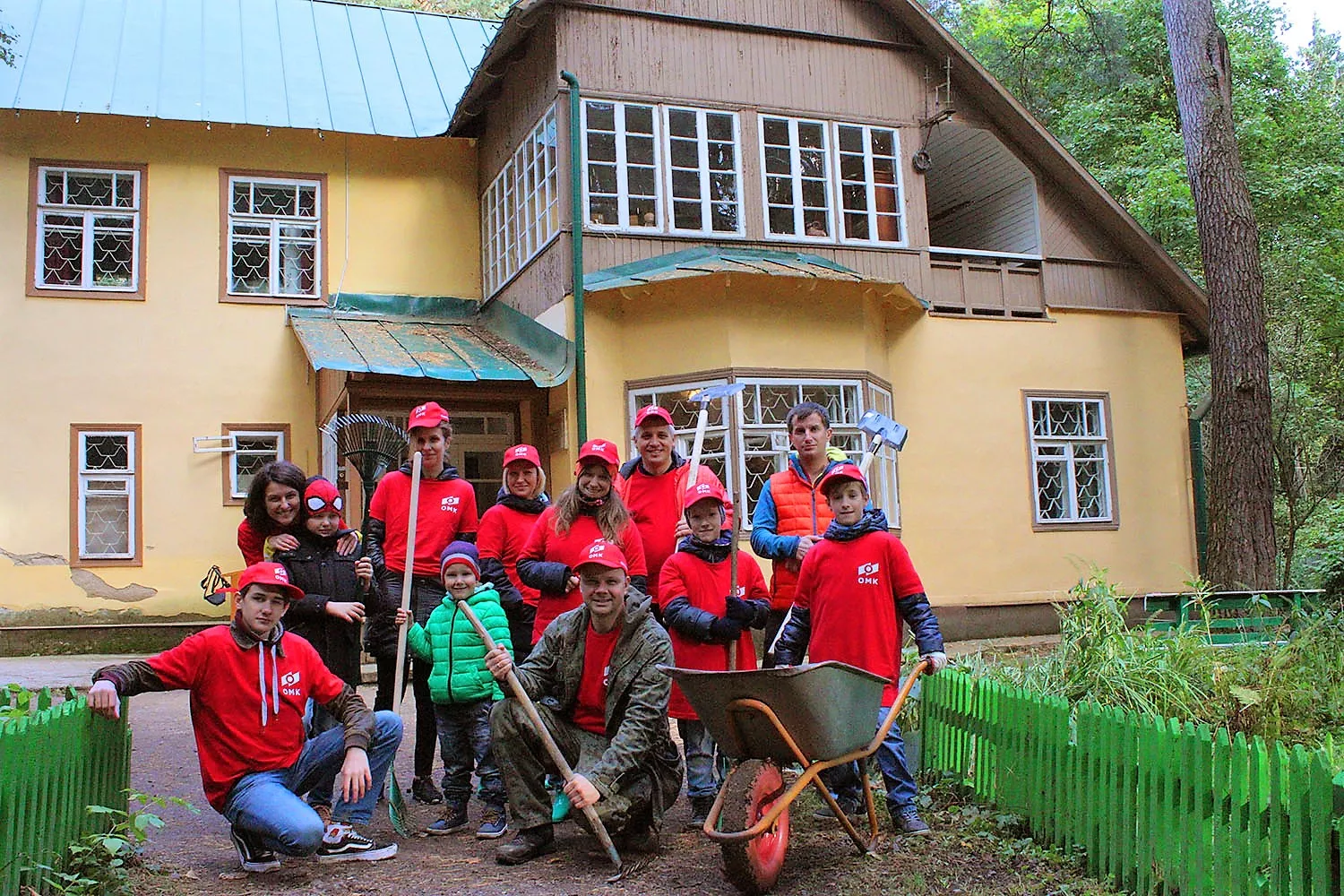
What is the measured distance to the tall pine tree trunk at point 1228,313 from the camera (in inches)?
538

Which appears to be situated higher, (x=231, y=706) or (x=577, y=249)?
(x=577, y=249)

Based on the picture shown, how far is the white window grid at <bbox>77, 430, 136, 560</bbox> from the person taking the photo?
1405 cm

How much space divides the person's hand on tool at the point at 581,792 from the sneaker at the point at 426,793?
5.50 ft

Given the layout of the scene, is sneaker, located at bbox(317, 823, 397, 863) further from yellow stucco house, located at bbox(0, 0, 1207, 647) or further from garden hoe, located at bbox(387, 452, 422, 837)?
yellow stucco house, located at bbox(0, 0, 1207, 647)

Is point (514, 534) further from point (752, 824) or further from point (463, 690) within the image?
point (752, 824)

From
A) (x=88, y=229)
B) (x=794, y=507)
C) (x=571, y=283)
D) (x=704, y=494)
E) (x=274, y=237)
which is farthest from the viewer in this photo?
(x=274, y=237)

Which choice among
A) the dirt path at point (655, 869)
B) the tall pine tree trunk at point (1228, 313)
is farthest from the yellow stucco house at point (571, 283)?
the dirt path at point (655, 869)

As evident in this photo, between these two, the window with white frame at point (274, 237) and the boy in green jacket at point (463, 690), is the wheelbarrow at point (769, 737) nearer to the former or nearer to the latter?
the boy in green jacket at point (463, 690)

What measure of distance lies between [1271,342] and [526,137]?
49.3ft

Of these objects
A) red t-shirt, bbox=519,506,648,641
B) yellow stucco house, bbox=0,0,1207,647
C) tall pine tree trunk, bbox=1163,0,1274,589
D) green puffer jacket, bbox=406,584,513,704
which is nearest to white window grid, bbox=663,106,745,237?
yellow stucco house, bbox=0,0,1207,647

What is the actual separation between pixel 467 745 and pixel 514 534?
112cm

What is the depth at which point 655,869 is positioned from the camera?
4.91m

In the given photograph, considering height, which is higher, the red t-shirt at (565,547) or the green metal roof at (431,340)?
the green metal roof at (431,340)

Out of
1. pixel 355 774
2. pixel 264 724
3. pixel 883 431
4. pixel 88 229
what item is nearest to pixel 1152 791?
pixel 883 431
